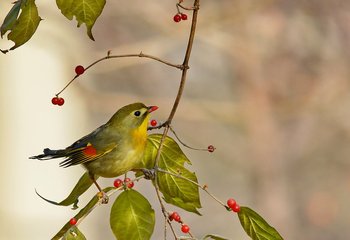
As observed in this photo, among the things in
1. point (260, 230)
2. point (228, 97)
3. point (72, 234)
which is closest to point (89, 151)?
point (72, 234)

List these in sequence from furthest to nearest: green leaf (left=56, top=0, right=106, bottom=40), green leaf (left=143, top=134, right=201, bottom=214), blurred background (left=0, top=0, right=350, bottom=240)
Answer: blurred background (left=0, top=0, right=350, bottom=240)
green leaf (left=143, top=134, right=201, bottom=214)
green leaf (left=56, top=0, right=106, bottom=40)

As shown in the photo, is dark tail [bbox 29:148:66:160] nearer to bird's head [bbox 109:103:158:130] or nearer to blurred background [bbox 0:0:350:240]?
bird's head [bbox 109:103:158:130]

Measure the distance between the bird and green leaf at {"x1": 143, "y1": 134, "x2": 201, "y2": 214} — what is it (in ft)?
0.05

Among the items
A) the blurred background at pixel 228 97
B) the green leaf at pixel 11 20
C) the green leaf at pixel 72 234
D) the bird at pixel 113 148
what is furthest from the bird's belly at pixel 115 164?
the blurred background at pixel 228 97

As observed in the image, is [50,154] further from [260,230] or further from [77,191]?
[260,230]

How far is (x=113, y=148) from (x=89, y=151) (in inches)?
1.1

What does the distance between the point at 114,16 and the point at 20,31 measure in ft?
12.7

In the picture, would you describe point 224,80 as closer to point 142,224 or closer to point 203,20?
point 203,20

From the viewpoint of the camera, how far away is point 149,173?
871mm

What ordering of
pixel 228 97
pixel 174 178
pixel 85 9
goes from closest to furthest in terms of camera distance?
1. pixel 85 9
2. pixel 174 178
3. pixel 228 97

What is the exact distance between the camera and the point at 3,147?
15.8 ft

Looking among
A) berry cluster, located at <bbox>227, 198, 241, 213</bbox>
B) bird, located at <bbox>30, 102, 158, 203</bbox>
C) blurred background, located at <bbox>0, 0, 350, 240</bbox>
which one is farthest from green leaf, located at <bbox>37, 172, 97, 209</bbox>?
blurred background, located at <bbox>0, 0, 350, 240</bbox>

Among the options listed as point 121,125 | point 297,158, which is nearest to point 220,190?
point 297,158

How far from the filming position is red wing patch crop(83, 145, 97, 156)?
0.94m
